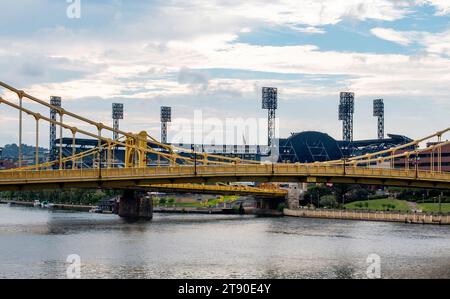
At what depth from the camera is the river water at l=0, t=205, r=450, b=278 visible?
7088cm

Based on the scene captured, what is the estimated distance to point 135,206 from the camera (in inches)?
6457

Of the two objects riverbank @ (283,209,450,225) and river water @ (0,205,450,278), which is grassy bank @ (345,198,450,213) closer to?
riverbank @ (283,209,450,225)

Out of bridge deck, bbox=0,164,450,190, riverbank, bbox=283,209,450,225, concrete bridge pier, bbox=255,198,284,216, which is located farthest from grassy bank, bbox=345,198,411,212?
bridge deck, bbox=0,164,450,190

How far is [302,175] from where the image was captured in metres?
93.6

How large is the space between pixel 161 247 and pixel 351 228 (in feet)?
150

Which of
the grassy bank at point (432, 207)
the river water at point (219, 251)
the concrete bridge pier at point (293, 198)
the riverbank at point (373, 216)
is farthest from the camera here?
the concrete bridge pier at point (293, 198)

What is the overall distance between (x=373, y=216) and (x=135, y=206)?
43652 millimetres

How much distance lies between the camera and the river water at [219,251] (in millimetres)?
70875

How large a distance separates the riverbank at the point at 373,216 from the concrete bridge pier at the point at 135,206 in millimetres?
32079

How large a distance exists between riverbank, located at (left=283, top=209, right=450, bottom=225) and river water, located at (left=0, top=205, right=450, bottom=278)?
664 inches

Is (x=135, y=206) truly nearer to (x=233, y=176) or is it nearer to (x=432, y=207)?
(x=432, y=207)

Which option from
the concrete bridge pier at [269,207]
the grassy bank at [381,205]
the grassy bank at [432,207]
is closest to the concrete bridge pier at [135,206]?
the concrete bridge pier at [269,207]

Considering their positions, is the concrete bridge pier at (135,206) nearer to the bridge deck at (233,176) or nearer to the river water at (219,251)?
the river water at (219,251)
